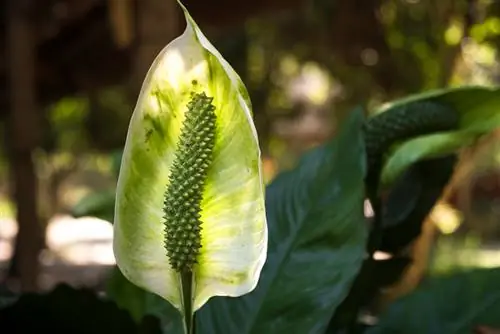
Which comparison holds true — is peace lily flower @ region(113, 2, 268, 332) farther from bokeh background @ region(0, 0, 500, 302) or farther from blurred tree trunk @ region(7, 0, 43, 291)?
blurred tree trunk @ region(7, 0, 43, 291)

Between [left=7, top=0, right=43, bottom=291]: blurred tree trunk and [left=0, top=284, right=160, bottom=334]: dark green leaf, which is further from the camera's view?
[left=7, top=0, right=43, bottom=291]: blurred tree trunk

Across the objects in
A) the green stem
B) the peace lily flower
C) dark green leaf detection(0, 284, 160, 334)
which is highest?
the peace lily flower

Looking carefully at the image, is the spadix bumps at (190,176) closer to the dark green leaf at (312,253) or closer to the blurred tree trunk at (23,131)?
the dark green leaf at (312,253)

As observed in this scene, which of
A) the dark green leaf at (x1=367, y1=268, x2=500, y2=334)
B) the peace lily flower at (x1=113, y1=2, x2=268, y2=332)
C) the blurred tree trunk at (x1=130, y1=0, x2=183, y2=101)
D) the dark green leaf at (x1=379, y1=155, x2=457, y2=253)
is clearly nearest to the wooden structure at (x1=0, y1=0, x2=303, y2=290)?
the blurred tree trunk at (x1=130, y1=0, x2=183, y2=101)

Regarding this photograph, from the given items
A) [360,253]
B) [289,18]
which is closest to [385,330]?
[360,253]

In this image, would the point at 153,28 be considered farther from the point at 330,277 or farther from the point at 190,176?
the point at 190,176
